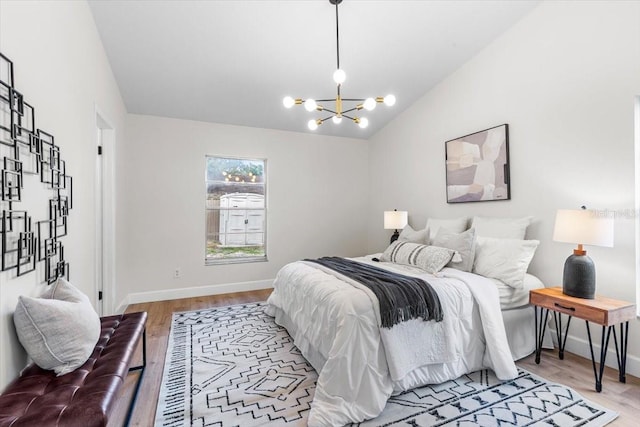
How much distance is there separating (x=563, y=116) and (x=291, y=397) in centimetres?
325

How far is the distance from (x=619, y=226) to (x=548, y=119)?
1.11 meters

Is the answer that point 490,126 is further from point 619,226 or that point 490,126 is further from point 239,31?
point 239,31

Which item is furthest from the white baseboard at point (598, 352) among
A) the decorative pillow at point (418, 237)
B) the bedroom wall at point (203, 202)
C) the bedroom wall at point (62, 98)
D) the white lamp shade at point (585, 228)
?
the bedroom wall at point (62, 98)

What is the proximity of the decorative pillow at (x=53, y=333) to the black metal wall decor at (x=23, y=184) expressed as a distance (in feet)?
0.80

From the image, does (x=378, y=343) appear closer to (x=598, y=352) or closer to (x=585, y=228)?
(x=585, y=228)

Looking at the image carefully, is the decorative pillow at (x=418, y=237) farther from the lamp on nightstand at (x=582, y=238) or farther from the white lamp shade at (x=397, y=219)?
the lamp on nightstand at (x=582, y=238)

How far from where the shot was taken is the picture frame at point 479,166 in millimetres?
3268

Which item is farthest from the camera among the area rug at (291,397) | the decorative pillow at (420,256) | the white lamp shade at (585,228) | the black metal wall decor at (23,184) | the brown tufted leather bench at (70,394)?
the decorative pillow at (420,256)

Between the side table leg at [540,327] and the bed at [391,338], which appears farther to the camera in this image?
the side table leg at [540,327]

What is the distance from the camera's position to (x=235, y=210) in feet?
15.6

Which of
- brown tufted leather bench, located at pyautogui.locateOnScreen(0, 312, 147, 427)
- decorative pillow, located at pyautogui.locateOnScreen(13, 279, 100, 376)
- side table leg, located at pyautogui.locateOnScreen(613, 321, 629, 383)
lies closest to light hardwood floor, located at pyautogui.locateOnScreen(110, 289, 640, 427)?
side table leg, located at pyautogui.locateOnScreen(613, 321, 629, 383)

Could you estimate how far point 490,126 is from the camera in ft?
11.2

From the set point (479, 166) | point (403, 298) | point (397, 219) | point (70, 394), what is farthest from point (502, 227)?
point (70, 394)

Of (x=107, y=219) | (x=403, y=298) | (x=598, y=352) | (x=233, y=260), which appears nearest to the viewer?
(x=403, y=298)
